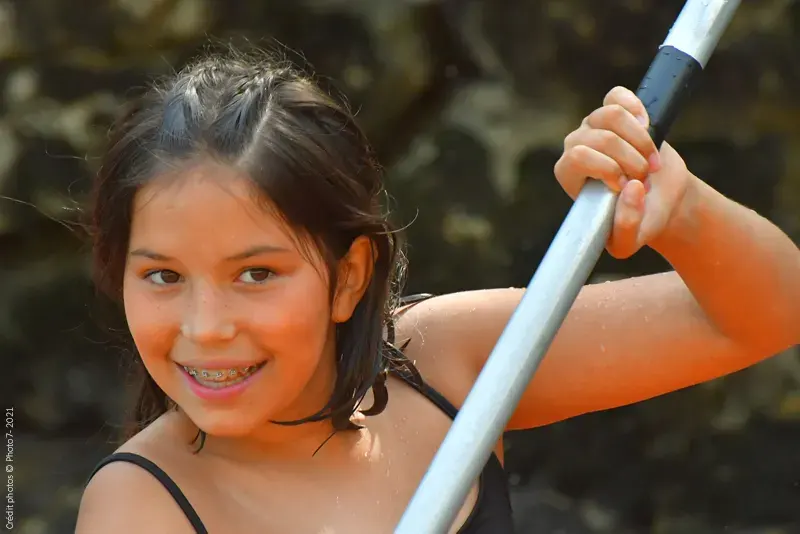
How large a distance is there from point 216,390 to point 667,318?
0.59 meters

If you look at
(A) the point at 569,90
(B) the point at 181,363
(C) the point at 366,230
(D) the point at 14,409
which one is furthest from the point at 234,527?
(D) the point at 14,409

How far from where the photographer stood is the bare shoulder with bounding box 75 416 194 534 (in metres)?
1.29

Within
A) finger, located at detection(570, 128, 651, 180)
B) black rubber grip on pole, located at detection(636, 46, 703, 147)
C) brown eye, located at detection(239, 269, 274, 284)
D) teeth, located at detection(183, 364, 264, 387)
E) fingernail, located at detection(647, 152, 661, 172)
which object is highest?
black rubber grip on pole, located at detection(636, 46, 703, 147)

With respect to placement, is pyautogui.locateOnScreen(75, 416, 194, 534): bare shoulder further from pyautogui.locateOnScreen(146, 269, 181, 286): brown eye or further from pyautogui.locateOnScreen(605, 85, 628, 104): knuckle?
pyautogui.locateOnScreen(605, 85, 628, 104): knuckle

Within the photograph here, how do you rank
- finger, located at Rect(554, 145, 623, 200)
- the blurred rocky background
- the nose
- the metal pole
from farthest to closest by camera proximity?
the blurred rocky background
the nose
finger, located at Rect(554, 145, 623, 200)
the metal pole

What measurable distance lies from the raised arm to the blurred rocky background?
0.89m

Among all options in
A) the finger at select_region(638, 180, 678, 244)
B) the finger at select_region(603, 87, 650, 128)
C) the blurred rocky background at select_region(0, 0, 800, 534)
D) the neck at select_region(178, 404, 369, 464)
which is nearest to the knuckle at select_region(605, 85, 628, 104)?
the finger at select_region(603, 87, 650, 128)

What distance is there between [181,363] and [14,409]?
170cm

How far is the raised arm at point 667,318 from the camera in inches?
54.2

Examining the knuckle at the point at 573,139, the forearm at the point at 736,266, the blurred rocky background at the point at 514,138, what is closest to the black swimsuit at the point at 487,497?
the forearm at the point at 736,266

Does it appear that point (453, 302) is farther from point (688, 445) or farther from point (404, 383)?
point (688, 445)

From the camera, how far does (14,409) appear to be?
2.82 meters

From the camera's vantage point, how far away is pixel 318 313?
132 cm

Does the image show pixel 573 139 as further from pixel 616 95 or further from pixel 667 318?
pixel 667 318
